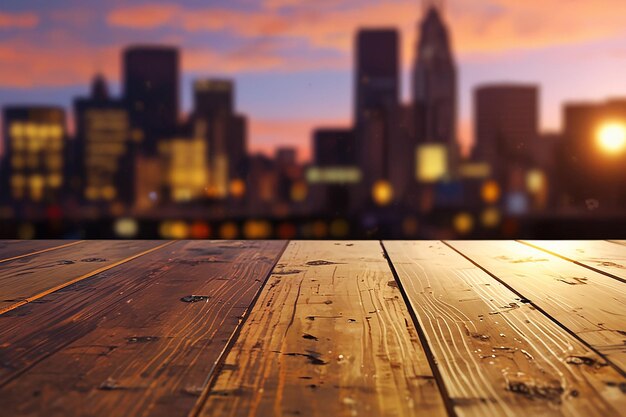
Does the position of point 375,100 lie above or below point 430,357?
above

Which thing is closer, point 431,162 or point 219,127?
point 431,162

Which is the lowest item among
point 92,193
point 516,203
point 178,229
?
point 178,229

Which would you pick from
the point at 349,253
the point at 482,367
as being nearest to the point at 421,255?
the point at 349,253

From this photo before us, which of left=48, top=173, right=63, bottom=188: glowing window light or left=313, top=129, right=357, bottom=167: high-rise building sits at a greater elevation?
left=313, top=129, right=357, bottom=167: high-rise building

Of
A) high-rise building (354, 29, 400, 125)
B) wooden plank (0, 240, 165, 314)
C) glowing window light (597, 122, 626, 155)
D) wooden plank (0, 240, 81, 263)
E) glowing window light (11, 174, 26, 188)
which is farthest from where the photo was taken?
high-rise building (354, 29, 400, 125)

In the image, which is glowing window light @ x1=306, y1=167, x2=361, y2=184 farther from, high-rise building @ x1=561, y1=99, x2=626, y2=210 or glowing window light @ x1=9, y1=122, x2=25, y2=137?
glowing window light @ x1=9, y1=122, x2=25, y2=137

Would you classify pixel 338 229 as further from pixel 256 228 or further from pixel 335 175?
pixel 335 175

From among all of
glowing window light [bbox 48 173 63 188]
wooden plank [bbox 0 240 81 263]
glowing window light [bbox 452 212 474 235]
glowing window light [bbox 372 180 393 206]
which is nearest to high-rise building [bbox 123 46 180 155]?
glowing window light [bbox 48 173 63 188]

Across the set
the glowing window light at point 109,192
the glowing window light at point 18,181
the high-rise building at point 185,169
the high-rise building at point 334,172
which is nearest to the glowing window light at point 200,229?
the high-rise building at point 334,172

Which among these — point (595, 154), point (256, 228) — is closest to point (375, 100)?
point (595, 154)
